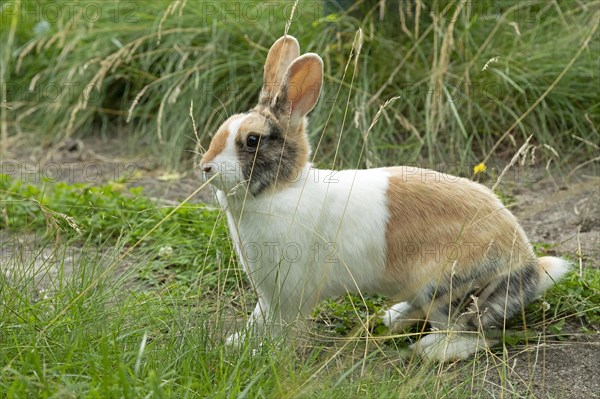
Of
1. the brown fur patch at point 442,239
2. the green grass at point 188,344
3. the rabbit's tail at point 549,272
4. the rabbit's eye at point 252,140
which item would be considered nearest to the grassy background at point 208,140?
the green grass at point 188,344

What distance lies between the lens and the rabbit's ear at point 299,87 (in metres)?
3.03

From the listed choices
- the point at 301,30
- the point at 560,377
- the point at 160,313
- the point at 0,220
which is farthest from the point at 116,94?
the point at 560,377

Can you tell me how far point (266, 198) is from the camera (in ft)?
9.82

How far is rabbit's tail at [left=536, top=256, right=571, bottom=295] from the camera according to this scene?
3.21m

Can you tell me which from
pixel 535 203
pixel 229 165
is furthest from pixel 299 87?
pixel 535 203

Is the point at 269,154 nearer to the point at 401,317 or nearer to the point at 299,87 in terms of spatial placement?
the point at 299,87

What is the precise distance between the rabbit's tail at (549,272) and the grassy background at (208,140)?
0.12 m

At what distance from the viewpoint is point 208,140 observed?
17.7 ft

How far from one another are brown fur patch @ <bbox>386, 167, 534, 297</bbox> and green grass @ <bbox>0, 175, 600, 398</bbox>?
0.27 metres

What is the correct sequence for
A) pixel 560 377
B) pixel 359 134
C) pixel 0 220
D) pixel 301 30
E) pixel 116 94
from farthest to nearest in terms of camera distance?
pixel 116 94, pixel 301 30, pixel 359 134, pixel 0 220, pixel 560 377

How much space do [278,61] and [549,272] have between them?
1.31m

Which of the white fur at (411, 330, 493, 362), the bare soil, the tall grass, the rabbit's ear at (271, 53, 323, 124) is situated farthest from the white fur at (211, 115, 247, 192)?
the tall grass

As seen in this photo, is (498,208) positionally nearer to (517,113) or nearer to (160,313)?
(160,313)

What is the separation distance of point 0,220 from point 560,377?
9.15 ft
